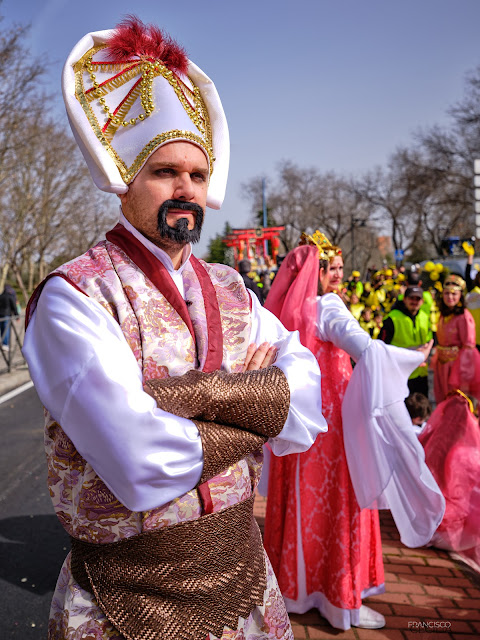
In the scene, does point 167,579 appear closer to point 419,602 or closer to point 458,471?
point 419,602

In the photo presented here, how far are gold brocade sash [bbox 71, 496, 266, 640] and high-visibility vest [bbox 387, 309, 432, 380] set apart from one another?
17.8 ft

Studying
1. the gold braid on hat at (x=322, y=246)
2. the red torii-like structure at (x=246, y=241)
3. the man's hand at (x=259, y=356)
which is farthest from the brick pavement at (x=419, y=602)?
the red torii-like structure at (x=246, y=241)

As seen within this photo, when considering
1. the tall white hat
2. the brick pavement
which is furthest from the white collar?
the brick pavement

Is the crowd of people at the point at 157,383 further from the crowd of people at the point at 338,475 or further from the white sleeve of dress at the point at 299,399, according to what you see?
the crowd of people at the point at 338,475

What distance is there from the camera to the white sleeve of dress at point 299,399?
5.52 ft

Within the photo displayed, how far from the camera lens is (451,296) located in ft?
21.5

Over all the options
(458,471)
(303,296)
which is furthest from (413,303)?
(303,296)

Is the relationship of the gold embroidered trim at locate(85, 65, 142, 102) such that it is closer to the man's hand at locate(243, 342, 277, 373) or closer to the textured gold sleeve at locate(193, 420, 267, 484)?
the man's hand at locate(243, 342, 277, 373)

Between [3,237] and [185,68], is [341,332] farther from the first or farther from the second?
[3,237]

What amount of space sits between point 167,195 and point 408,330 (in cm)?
550

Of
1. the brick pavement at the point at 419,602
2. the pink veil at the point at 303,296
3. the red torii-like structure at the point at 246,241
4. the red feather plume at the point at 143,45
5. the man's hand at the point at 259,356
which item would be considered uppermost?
the red torii-like structure at the point at 246,241

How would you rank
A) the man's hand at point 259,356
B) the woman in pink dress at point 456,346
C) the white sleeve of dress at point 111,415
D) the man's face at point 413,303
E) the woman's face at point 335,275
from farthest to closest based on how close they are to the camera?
the man's face at point 413,303, the woman in pink dress at point 456,346, the woman's face at point 335,275, the man's hand at point 259,356, the white sleeve of dress at point 111,415

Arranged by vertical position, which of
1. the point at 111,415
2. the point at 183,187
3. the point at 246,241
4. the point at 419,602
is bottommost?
the point at 419,602

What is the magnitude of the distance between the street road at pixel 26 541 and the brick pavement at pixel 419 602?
1.55 meters
